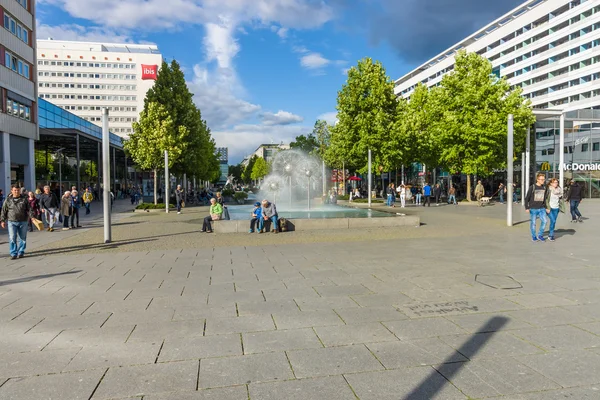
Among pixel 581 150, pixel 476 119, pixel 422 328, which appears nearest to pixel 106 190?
pixel 422 328

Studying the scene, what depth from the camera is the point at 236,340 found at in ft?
14.5

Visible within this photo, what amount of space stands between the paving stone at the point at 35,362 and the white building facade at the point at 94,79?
345 feet

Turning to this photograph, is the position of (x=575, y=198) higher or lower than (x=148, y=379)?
higher

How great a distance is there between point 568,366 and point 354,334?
6.26ft

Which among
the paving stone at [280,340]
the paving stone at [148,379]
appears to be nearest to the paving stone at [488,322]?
the paving stone at [280,340]

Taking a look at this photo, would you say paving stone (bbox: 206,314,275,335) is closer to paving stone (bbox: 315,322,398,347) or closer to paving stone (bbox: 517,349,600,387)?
paving stone (bbox: 315,322,398,347)

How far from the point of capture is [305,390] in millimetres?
3309

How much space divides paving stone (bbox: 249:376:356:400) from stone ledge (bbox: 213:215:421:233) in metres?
11.7

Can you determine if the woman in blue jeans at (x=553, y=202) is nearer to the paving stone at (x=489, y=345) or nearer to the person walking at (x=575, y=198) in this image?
the person walking at (x=575, y=198)

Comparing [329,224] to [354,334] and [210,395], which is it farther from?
[210,395]

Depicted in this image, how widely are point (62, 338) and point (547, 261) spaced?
849 centimetres

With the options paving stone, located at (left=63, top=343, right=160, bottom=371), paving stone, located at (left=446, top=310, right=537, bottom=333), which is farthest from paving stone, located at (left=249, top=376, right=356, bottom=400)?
paving stone, located at (left=446, top=310, right=537, bottom=333)

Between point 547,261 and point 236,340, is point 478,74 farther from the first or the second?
point 236,340

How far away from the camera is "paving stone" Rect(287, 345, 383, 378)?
3.65 meters
